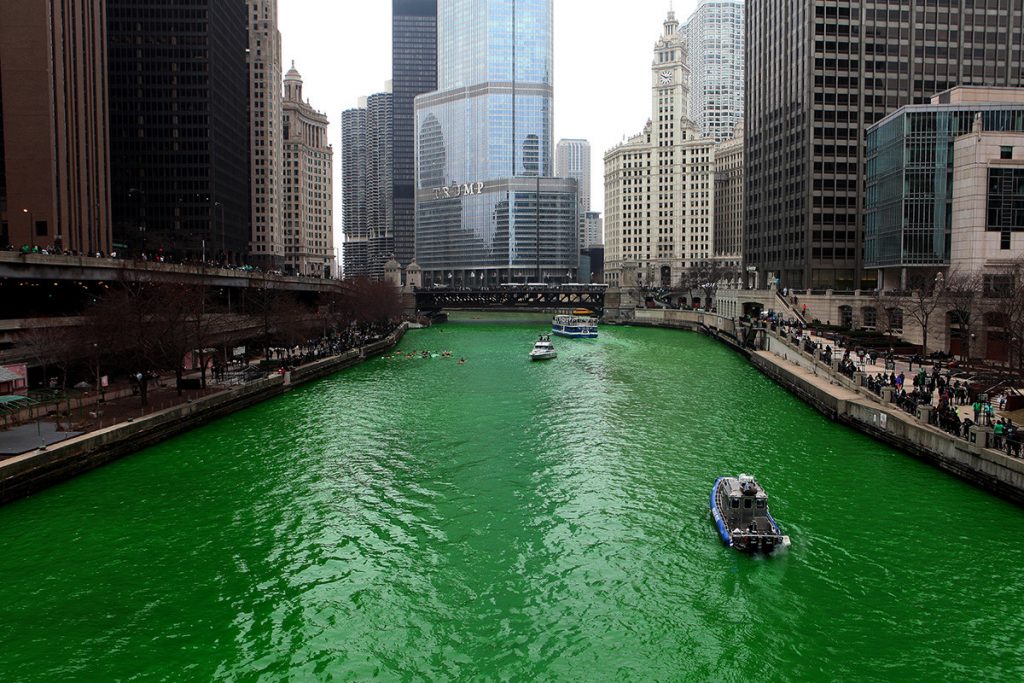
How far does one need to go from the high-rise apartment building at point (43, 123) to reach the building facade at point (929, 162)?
105 metres

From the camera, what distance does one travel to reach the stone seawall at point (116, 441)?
38500mm

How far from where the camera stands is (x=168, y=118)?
170375 mm

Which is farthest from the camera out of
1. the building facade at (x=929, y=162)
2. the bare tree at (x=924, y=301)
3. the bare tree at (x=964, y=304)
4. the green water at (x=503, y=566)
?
the building facade at (x=929, y=162)

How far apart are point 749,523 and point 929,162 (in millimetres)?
79659

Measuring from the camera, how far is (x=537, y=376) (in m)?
89.3

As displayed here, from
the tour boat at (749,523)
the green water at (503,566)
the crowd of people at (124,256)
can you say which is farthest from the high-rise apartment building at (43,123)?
the tour boat at (749,523)

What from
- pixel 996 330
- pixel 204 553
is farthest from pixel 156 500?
pixel 996 330

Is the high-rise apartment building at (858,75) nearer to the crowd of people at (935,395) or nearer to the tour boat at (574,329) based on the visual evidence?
the tour boat at (574,329)

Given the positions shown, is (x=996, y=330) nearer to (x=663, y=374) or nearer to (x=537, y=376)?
(x=663, y=374)

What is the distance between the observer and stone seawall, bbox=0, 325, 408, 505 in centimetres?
3850

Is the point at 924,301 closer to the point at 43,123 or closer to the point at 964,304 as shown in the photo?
the point at 964,304

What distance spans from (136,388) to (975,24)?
153 metres

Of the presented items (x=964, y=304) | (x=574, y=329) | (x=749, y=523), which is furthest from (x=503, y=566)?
(x=574, y=329)

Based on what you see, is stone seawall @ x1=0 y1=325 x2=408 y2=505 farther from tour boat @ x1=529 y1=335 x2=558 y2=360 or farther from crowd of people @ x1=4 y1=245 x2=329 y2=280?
tour boat @ x1=529 y1=335 x2=558 y2=360
